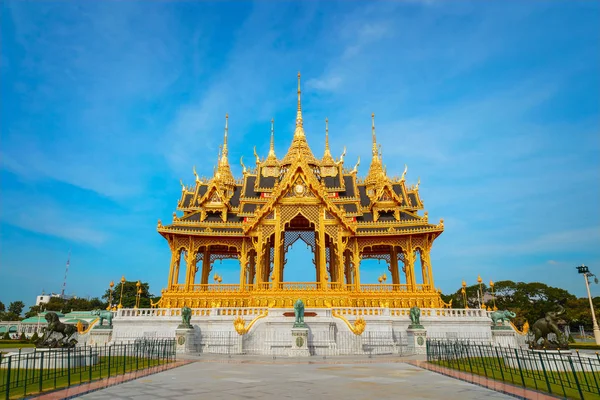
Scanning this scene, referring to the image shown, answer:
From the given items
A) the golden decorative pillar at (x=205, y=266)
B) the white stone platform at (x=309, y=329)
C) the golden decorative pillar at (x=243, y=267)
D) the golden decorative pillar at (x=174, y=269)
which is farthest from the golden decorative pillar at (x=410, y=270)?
the golden decorative pillar at (x=174, y=269)

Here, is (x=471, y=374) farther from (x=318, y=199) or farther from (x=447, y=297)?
(x=447, y=297)

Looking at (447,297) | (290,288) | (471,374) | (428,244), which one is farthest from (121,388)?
(447,297)

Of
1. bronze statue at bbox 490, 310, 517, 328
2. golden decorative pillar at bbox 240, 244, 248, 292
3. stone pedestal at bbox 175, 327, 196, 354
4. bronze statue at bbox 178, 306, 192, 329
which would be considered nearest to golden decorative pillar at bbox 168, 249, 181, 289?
golden decorative pillar at bbox 240, 244, 248, 292

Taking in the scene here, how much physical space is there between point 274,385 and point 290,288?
1824 cm

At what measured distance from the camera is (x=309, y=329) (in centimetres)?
2016

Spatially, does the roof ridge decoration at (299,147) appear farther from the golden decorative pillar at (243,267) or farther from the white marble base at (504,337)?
the white marble base at (504,337)


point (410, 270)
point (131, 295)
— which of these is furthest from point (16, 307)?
point (410, 270)

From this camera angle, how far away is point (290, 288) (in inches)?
1083

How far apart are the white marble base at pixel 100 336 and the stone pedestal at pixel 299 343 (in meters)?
12.1

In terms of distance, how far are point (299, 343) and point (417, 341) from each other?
20.5ft

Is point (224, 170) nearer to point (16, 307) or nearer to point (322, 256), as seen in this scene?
point (322, 256)

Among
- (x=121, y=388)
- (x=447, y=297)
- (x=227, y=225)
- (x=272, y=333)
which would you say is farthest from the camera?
(x=447, y=297)

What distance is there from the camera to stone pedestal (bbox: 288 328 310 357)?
18109 mm

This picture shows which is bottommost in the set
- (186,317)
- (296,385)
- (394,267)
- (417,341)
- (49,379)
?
(417,341)
